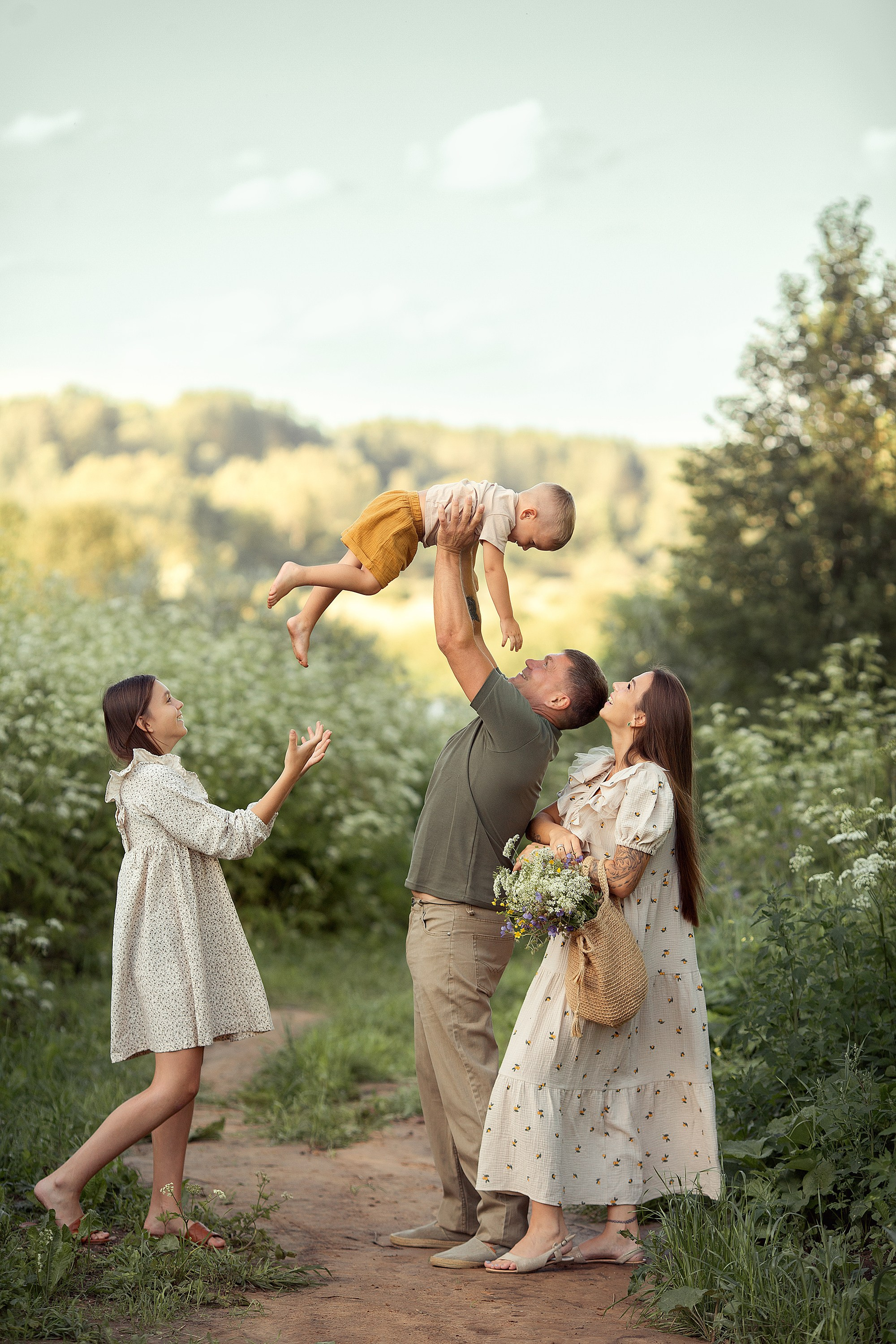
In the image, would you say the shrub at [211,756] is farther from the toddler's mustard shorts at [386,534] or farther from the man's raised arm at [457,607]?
the man's raised arm at [457,607]

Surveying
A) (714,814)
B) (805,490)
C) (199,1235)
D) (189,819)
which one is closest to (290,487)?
(805,490)

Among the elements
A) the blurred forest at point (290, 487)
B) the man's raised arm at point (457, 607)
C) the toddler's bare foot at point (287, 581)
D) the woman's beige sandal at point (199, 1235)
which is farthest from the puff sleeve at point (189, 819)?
the blurred forest at point (290, 487)

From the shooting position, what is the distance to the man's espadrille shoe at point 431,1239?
371 cm

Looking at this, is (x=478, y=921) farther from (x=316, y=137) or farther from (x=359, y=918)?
(x=316, y=137)

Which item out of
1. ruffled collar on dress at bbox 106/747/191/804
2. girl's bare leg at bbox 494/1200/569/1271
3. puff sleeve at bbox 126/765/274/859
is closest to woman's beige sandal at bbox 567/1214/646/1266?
girl's bare leg at bbox 494/1200/569/1271

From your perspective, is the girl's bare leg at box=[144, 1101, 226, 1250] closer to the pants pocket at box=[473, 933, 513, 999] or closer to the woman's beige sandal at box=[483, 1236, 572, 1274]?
the woman's beige sandal at box=[483, 1236, 572, 1274]

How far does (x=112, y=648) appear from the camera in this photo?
1002 cm

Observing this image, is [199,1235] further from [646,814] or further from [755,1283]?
[646,814]

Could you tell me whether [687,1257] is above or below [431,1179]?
above

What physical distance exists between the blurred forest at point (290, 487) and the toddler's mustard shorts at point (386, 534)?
31.0 meters

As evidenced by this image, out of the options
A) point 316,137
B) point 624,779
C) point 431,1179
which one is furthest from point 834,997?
point 316,137

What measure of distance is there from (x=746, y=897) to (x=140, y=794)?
4096mm

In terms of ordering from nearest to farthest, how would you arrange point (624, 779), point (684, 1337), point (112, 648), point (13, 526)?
1. point (684, 1337)
2. point (624, 779)
3. point (112, 648)
4. point (13, 526)

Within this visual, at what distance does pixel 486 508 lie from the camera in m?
3.84
